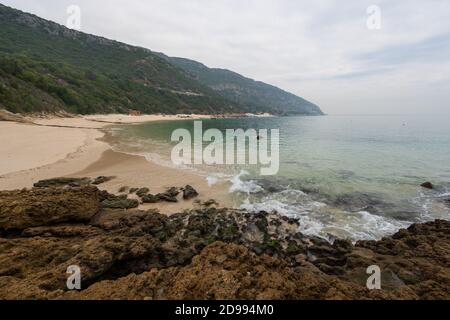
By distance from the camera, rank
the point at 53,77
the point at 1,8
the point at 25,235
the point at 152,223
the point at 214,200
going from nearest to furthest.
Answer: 1. the point at 25,235
2. the point at 152,223
3. the point at 214,200
4. the point at 53,77
5. the point at 1,8

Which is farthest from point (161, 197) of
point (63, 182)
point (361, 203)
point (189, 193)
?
point (361, 203)

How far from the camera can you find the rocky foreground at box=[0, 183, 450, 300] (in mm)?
4219

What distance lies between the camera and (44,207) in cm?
799

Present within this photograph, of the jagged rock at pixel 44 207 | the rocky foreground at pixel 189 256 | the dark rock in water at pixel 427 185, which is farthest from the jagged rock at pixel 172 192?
the dark rock in water at pixel 427 185

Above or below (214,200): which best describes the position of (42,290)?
above

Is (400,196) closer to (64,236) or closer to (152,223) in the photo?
(152,223)

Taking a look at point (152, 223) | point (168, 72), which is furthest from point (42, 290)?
point (168, 72)

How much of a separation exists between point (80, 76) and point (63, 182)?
8802 cm

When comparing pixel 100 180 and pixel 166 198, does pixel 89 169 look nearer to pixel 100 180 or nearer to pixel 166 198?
pixel 100 180

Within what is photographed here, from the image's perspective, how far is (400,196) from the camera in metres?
15.5

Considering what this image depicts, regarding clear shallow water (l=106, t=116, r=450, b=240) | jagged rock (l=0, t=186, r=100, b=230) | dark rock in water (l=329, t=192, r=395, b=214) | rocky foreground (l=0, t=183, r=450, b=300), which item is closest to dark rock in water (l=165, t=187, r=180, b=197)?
rocky foreground (l=0, t=183, r=450, b=300)

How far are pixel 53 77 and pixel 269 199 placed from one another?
83102mm

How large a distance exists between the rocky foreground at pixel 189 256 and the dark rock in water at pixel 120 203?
0.09 metres

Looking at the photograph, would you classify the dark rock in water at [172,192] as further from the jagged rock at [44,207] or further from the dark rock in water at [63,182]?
the dark rock in water at [63,182]
